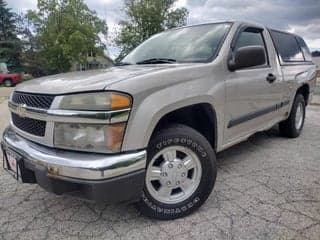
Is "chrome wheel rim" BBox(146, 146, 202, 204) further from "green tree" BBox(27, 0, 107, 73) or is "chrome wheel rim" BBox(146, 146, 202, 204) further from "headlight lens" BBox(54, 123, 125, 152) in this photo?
"green tree" BBox(27, 0, 107, 73)

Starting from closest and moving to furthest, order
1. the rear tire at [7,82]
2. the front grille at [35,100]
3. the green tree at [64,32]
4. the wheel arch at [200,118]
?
1. the front grille at [35,100]
2. the wheel arch at [200,118]
3. the rear tire at [7,82]
4. the green tree at [64,32]

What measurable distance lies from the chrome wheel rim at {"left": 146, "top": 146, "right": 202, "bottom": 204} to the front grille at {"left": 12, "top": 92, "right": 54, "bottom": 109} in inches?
35.5

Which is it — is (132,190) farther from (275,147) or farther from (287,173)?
(275,147)

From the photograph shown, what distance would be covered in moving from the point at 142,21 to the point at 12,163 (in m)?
29.7

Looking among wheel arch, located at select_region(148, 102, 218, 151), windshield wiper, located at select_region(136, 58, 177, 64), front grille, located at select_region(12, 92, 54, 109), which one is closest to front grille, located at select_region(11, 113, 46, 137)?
front grille, located at select_region(12, 92, 54, 109)

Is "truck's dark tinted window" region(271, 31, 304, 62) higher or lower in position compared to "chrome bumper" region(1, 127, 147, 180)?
higher

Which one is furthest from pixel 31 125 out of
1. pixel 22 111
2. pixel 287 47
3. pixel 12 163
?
pixel 287 47

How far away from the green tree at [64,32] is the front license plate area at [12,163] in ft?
112

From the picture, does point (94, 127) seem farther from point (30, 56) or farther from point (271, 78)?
point (30, 56)

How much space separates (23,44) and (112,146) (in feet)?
166

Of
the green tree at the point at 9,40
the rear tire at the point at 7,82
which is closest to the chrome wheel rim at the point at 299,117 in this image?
the rear tire at the point at 7,82

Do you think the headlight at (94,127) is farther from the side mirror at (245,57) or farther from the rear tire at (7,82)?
the rear tire at (7,82)

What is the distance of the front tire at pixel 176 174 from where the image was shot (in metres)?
2.56

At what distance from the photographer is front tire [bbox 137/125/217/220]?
2.56 m
